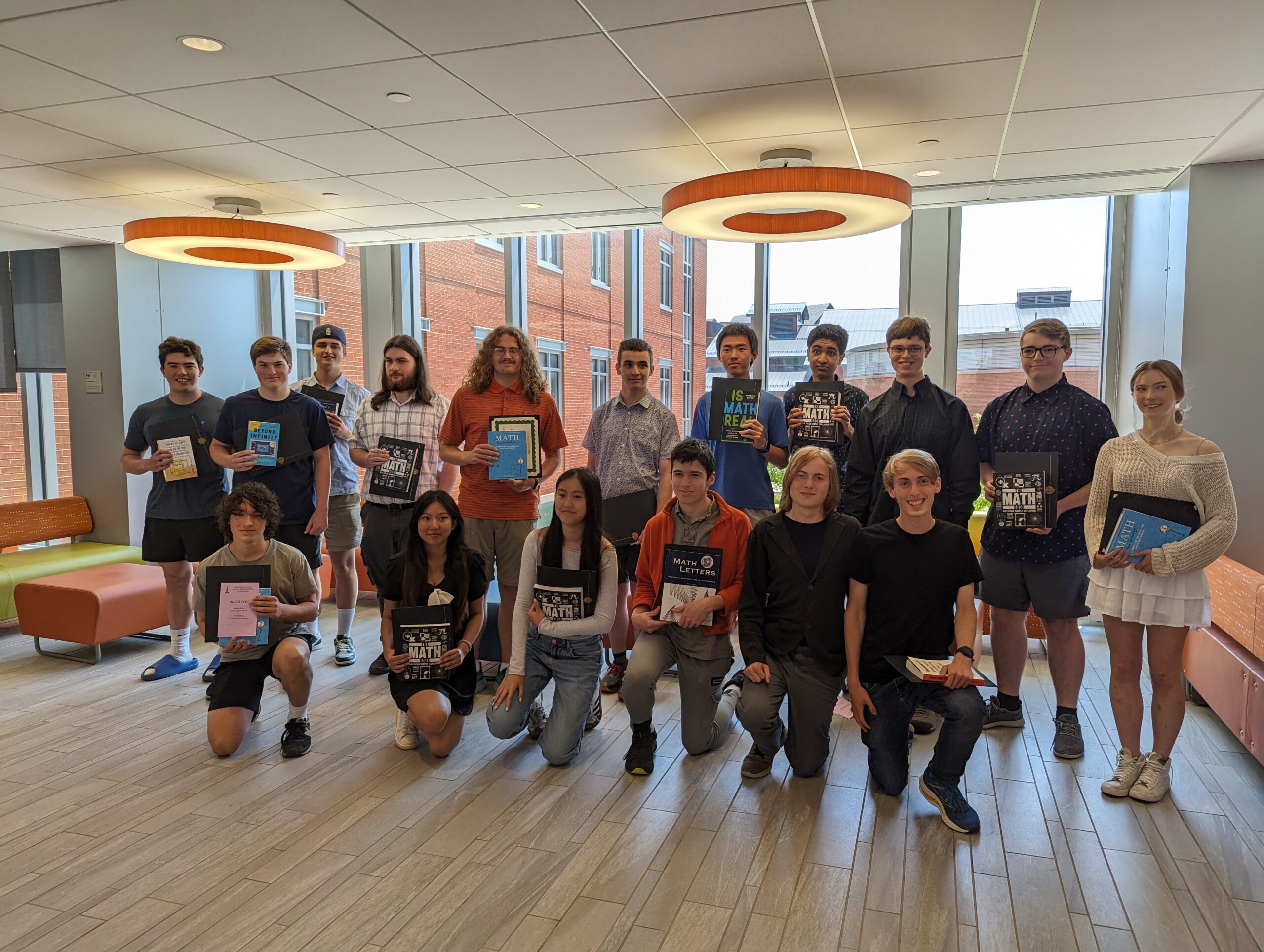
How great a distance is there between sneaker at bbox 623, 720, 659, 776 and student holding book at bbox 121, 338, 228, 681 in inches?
102

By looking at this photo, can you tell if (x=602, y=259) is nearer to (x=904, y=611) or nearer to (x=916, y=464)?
(x=916, y=464)

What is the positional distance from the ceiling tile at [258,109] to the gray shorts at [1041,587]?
342cm

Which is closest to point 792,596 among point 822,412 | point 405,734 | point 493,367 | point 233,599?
point 822,412

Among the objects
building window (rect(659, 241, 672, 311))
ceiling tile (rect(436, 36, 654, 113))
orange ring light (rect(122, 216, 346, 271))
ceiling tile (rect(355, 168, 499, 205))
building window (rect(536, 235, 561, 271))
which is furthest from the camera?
building window (rect(536, 235, 561, 271))

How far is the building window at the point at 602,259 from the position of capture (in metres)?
7.32

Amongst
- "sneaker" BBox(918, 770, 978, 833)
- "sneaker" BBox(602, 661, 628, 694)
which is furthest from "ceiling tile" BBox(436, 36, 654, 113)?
"sneaker" BBox(918, 770, 978, 833)

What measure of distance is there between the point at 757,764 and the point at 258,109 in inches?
136

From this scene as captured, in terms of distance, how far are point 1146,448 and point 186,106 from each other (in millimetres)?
4072

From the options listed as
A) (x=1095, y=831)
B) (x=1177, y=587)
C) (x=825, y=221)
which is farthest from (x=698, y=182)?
(x=1095, y=831)

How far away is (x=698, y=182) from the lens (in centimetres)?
389

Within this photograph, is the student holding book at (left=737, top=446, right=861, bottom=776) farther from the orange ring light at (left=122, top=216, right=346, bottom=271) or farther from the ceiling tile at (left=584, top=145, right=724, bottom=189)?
the orange ring light at (left=122, top=216, right=346, bottom=271)

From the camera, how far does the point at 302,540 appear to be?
15.0ft

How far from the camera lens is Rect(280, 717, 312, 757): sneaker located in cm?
356

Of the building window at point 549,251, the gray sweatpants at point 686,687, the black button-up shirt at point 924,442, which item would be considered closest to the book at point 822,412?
the black button-up shirt at point 924,442
